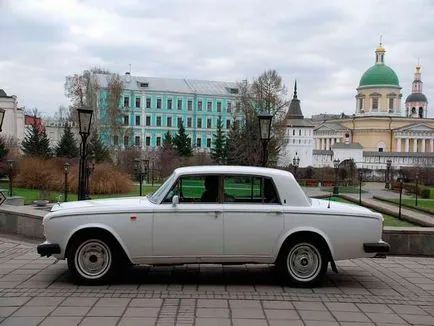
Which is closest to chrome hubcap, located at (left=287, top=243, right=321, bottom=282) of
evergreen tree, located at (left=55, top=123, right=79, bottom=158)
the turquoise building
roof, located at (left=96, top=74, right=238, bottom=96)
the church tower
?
evergreen tree, located at (left=55, top=123, right=79, bottom=158)

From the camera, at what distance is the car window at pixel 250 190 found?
7926mm

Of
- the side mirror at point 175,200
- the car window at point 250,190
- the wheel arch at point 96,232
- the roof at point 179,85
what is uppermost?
the roof at point 179,85

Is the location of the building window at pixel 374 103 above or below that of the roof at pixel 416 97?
below

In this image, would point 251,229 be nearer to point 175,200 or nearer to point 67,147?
point 175,200

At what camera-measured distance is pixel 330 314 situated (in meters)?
6.54

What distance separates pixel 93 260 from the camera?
771 cm

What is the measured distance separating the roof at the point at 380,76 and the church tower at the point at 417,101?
26126 millimetres

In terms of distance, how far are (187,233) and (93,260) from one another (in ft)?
4.58

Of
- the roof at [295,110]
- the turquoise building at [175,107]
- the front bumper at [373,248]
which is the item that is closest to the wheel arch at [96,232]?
the front bumper at [373,248]

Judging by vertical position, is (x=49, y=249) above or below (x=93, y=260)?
above

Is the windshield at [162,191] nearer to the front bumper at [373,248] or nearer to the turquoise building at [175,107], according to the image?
the front bumper at [373,248]

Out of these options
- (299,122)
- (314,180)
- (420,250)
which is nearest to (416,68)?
(299,122)

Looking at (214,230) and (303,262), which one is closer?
(214,230)

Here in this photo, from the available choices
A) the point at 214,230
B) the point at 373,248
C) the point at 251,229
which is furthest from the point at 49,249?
the point at 373,248
